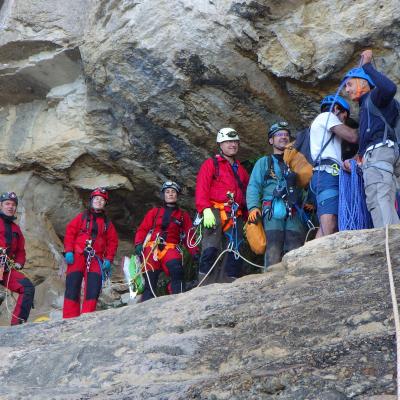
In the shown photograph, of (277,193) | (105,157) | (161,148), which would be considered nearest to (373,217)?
(277,193)

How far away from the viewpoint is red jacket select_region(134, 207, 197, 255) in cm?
956

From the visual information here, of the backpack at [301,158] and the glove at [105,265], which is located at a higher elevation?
the backpack at [301,158]

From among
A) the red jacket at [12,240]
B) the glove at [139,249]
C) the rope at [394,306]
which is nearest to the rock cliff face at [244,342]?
the rope at [394,306]

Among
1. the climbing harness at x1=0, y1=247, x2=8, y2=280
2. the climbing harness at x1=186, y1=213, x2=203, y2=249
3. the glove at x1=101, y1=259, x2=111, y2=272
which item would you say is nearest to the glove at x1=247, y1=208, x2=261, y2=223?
the climbing harness at x1=186, y1=213, x2=203, y2=249

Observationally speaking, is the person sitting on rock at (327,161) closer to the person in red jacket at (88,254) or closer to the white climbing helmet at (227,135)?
the white climbing helmet at (227,135)

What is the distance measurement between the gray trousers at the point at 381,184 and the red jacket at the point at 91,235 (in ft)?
14.8

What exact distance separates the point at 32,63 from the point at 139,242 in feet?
14.1

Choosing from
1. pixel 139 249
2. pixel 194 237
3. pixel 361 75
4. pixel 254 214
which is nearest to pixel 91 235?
pixel 139 249

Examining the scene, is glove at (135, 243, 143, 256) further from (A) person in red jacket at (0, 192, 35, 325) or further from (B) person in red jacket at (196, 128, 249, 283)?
(A) person in red jacket at (0, 192, 35, 325)

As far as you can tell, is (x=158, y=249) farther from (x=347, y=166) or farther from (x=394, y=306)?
(x=394, y=306)

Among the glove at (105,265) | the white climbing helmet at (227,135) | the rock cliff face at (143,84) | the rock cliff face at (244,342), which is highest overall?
the rock cliff face at (143,84)

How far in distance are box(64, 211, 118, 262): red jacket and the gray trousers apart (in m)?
4.50

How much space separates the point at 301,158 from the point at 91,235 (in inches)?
144

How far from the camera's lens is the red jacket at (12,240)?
1004 cm
